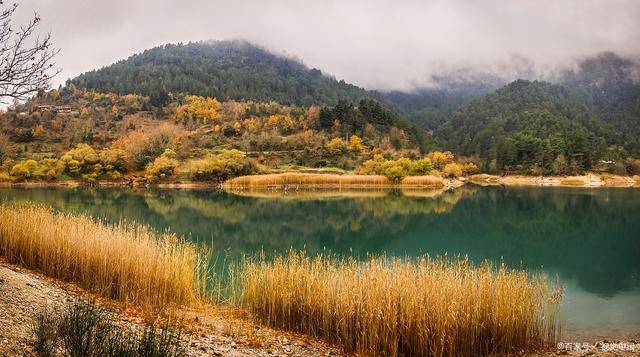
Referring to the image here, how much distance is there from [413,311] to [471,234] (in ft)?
64.4

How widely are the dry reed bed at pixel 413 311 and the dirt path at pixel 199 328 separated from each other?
1.68ft

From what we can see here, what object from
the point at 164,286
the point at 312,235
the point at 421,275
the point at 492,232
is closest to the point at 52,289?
the point at 164,286

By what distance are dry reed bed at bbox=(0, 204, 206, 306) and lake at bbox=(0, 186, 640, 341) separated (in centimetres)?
497

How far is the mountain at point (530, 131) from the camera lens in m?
88.1

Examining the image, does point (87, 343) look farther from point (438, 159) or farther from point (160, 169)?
point (438, 159)

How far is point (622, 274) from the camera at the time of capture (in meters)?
16.3

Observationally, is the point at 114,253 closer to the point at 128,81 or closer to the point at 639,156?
the point at 639,156

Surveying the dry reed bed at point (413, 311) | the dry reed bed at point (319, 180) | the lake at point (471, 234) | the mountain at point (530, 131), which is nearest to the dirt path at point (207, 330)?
the dry reed bed at point (413, 311)

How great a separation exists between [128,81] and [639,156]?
14768cm

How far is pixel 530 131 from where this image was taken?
346 ft

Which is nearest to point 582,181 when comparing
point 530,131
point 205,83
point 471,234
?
point 530,131

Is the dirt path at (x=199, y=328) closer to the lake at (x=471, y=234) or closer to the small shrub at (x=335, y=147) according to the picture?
the lake at (x=471, y=234)

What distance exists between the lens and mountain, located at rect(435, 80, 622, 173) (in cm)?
8812

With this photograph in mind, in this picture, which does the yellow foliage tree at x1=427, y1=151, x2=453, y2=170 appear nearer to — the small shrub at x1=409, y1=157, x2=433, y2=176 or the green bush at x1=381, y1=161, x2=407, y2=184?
the small shrub at x1=409, y1=157, x2=433, y2=176
